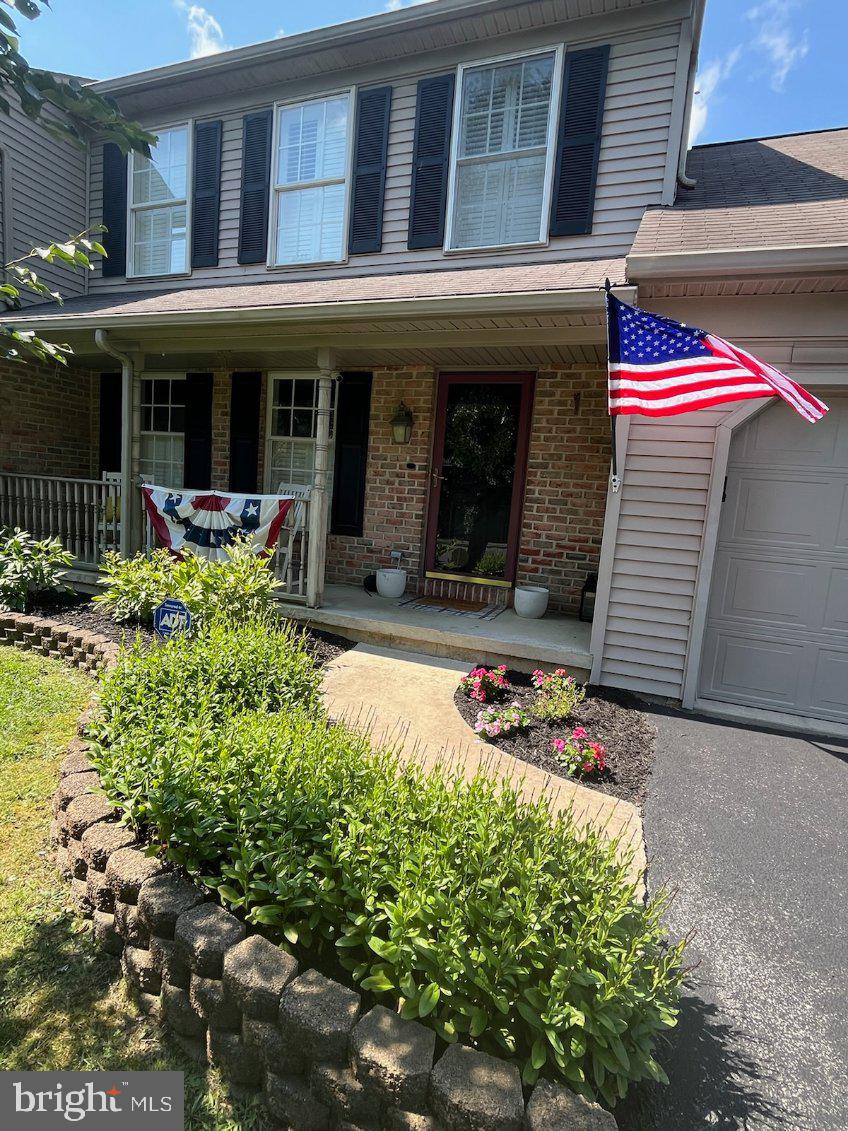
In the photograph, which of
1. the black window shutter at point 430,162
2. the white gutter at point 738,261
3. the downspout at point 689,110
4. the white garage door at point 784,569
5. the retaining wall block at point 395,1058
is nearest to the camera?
the retaining wall block at point 395,1058

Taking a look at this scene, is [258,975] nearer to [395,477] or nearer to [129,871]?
[129,871]

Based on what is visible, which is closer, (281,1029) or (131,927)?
(281,1029)

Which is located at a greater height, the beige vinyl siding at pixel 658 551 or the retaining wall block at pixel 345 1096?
the beige vinyl siding at pixel 658 551

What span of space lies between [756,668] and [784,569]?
75 centimetres

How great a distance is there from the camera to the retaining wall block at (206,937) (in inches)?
64.2

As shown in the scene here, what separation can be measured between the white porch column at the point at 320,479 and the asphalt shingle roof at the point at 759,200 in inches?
105

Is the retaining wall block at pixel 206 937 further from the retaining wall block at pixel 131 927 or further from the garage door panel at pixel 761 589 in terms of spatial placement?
the garage door panel at pixel 761 589

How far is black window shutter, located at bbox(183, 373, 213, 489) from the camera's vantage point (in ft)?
24.3

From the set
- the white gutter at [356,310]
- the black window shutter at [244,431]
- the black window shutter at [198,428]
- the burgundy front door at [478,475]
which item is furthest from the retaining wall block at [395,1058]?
the black window shutter at [198,428]

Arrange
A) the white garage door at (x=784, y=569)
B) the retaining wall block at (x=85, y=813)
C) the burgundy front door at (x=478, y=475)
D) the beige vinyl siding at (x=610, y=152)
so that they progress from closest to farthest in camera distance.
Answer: the retaining wall block at (x=85, y=813) < the white garage door at (x=784, y=569) < the beige vinyl siding at (x=610, y=152) < the burgundy front door at (x=478, y=475)

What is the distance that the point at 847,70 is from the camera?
21.1 feet

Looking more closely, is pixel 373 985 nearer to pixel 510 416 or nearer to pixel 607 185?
pixel 510 416

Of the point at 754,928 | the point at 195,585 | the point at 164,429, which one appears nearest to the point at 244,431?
the point at 164,429

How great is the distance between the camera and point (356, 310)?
474cm
